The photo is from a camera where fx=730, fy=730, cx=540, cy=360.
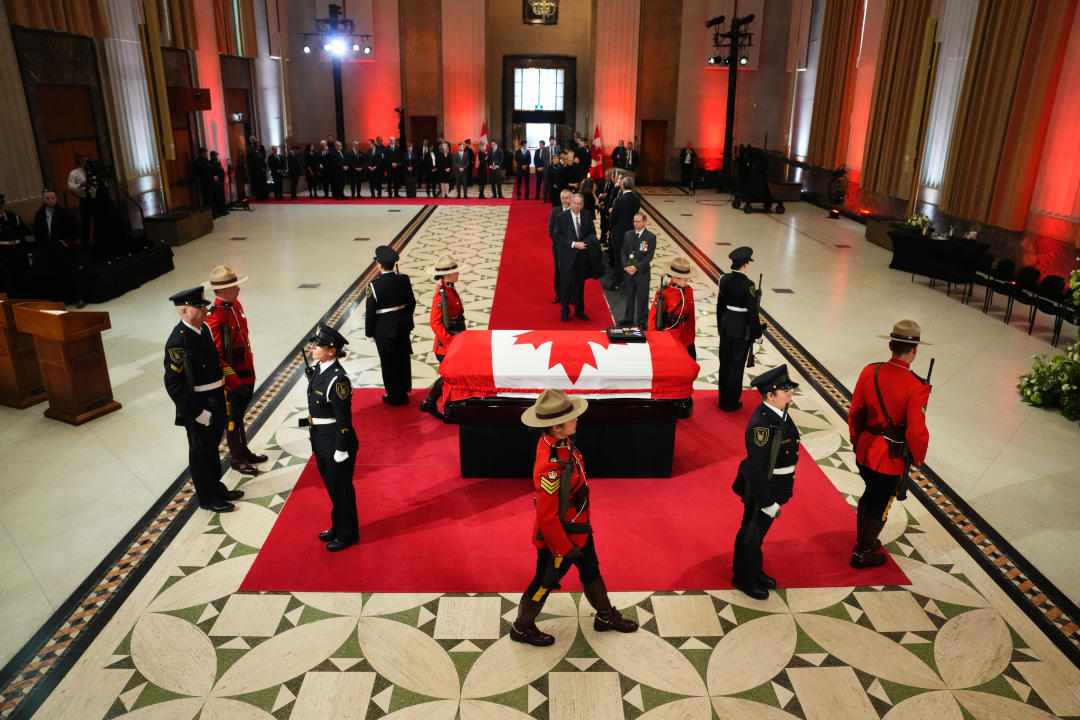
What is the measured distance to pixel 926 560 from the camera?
173 inches

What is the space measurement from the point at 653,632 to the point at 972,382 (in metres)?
5.02

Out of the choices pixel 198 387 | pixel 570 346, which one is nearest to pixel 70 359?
pixel 198 387

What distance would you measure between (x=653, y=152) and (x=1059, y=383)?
→ 1669cm

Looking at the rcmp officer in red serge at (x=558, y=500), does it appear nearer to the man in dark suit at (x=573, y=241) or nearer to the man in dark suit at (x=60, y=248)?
the man in dark suit at (x=573, y=241)

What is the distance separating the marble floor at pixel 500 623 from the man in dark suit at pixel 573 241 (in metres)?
2.99

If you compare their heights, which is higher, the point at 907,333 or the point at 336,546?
the point at 907,333

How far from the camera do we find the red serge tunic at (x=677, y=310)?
6066 mm

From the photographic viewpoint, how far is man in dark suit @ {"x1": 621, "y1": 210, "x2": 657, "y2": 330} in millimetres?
7551

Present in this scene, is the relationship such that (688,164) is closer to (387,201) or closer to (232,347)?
(387,201)

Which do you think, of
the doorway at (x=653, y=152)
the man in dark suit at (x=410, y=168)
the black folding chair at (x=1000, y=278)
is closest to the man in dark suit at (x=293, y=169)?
the man in dark suit at (x=410, y=168)

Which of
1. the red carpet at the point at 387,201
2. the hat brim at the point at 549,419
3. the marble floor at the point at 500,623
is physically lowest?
the marble floor at the point at 500,623

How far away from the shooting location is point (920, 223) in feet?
38.7

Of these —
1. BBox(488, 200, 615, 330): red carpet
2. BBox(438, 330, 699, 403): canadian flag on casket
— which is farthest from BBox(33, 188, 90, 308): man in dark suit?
BBox(438, 330, 699, 403): canadian flag on casket

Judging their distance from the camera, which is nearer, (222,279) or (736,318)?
(222,279)
